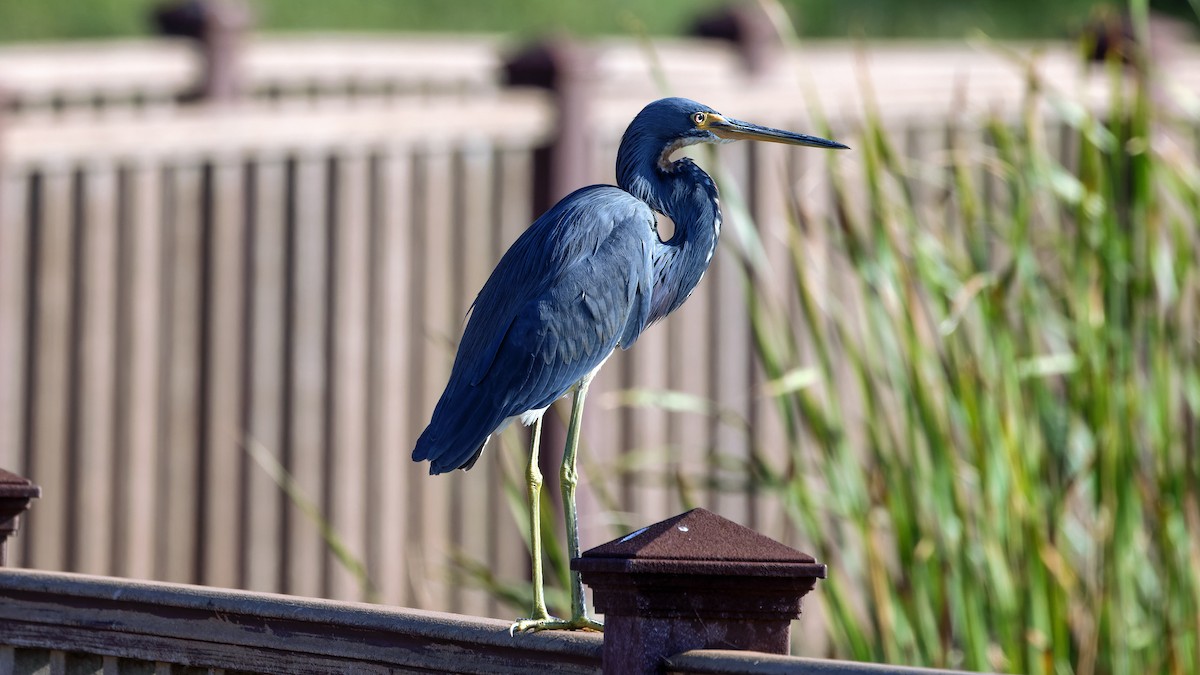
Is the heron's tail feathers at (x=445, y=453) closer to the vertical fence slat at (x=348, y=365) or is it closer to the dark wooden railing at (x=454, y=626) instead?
the dark wooden railing at (x=454, y=626)

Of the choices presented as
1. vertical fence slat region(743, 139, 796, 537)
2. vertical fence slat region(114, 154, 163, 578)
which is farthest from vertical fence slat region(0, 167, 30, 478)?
vertical fence slat region(743, 139, 796, 537)

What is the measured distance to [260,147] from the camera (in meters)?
4.48

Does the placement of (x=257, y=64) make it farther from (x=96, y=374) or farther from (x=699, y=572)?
(x=699, y=572)

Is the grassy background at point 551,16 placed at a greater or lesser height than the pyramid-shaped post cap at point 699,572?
greater

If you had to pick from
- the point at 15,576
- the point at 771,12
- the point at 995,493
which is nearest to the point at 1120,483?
the point at 995,493

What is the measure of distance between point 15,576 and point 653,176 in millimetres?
1053

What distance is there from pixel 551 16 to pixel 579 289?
1073cm

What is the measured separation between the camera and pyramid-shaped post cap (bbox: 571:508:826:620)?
5.65 feet

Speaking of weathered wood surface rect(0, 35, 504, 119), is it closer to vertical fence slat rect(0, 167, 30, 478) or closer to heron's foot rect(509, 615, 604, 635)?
vertical fence slat rect(0, 167, 30, 478)

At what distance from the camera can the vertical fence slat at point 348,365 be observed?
4605 millimetres

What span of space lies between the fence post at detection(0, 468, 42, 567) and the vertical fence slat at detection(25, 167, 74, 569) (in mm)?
1591

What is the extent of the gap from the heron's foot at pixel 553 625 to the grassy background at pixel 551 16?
26.6ft

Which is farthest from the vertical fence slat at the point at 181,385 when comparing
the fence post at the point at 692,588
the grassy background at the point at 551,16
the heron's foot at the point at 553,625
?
the grassy background at the point at 551,16

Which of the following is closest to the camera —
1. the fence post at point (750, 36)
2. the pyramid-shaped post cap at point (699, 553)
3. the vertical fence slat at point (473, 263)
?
the pyramid-shaped post cap at point (699, 553)
